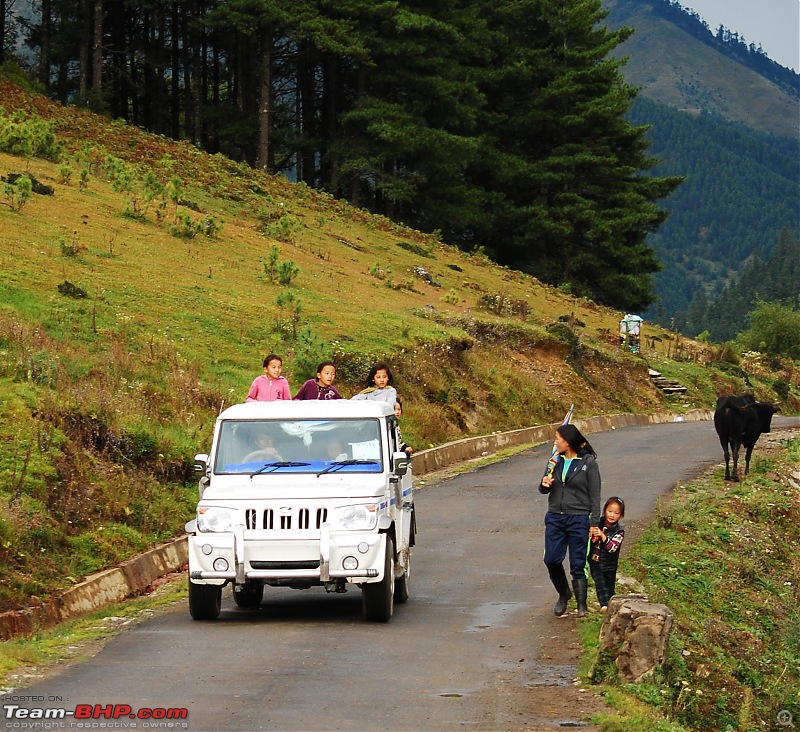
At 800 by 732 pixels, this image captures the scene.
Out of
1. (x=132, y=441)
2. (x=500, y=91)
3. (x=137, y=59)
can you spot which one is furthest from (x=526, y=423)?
(x=137, y=59)

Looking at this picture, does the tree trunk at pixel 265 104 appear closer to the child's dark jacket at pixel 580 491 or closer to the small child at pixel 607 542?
the child's dark jacket at pixel 580 491

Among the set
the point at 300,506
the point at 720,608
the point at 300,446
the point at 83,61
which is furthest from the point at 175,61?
the point at 300,506

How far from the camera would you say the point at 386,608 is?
12.1 metres

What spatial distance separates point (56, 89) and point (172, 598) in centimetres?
6017

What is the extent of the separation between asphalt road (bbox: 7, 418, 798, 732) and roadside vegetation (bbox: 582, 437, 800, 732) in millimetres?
619

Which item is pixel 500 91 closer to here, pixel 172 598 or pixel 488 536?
pixel 488 536

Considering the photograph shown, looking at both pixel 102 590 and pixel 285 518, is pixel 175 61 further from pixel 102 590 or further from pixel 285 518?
pixel 285 518

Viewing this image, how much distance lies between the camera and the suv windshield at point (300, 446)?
12.5 metres

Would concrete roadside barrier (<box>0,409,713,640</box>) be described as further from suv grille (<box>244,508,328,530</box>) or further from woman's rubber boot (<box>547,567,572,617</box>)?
woman's rubber boot (<box>547,567,572,617</box>)

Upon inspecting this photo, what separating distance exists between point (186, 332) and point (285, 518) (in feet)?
47.2

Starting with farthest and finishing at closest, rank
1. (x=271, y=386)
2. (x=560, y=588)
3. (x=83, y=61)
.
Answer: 1. (x=83, y=61)
2. (x=271, y=386)
3. (x=560, y=588)

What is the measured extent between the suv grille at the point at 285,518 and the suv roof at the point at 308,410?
1292mm

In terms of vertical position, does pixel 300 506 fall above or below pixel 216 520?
above

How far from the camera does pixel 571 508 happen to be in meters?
12.4
